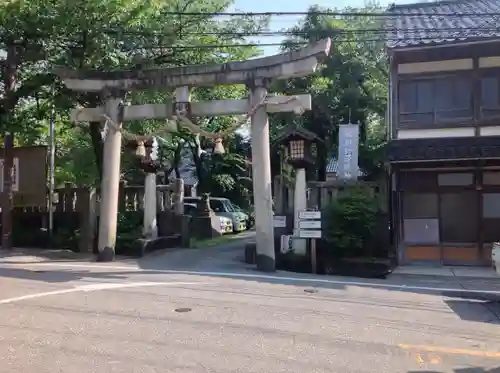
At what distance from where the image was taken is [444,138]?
15.9 m

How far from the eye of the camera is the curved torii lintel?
536 inches

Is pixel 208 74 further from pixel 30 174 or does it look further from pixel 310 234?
pixel 30 174

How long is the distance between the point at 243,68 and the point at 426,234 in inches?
304

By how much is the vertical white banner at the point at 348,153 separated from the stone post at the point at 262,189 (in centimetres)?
395

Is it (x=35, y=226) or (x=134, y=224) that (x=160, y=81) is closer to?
(x=134, y=224)

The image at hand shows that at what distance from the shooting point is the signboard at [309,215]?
14.7m

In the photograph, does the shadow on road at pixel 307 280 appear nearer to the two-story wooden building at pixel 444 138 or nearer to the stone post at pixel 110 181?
the stone post at pixel 110 181

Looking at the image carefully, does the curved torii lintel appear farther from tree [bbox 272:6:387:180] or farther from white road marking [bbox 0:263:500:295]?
tree [bbox 272:6:387:180]

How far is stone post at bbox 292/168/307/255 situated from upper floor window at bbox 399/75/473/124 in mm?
3726

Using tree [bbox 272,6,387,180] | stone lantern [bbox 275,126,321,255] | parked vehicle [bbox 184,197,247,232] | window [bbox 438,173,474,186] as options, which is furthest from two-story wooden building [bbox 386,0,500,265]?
parked vehicle [bbox 184,197,247,232]

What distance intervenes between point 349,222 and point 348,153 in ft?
10.0

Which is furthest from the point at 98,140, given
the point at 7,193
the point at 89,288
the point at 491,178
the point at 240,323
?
the point at 491,178

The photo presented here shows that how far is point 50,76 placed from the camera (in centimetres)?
1733

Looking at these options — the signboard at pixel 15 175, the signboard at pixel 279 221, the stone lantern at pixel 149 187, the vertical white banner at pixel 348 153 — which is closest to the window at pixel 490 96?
the vertical white banner at pixel 348 153
